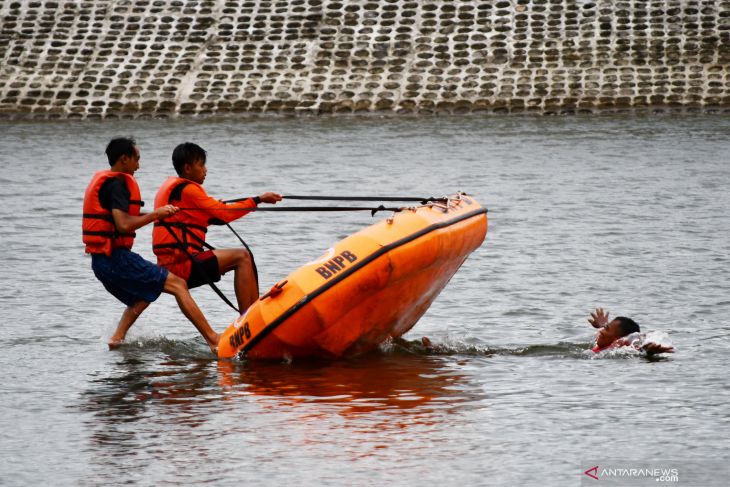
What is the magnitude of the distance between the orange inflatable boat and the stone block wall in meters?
18.1

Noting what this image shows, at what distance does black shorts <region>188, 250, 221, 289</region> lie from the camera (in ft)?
28.9

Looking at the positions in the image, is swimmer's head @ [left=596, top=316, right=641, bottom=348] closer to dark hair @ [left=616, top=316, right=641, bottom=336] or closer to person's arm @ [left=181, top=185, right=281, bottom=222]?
dark hair @ [left=616, top=316, right=641, bottom=336]

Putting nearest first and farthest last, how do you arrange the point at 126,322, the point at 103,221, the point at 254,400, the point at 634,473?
the point at 634,473 < the point at 254,400 < the point at 103,221 < the point at 126,322

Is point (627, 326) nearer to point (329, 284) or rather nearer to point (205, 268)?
point (329, 284)

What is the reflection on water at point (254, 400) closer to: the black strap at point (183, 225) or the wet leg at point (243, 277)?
the wet leg at point (243, 277)

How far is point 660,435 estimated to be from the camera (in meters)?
6.90

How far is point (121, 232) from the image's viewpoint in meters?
8.56

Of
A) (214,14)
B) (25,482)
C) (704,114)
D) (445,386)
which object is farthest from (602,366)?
Answer: (214,14)

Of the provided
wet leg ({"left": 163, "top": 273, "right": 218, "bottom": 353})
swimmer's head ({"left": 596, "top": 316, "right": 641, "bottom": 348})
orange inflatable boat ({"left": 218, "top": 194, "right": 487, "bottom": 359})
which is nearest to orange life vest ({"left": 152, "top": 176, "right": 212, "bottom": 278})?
wet leg ({"left": 163, "top": 273, "right": 218, "bottom": 353})

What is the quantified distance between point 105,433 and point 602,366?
288 cm

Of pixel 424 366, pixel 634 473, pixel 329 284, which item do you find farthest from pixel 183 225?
pixel 634 473

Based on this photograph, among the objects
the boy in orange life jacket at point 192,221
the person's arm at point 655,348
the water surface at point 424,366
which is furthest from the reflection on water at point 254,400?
the person's arm at point 655,348

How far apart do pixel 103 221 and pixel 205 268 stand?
658 mm

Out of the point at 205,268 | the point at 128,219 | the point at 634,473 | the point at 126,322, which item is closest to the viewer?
the point at 634,473
